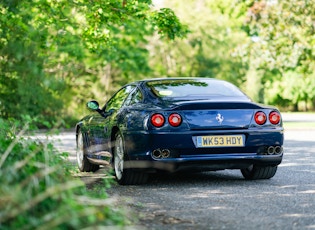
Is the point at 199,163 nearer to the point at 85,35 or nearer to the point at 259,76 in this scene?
the point at 85,35

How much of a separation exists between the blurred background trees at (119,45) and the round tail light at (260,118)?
2.74m

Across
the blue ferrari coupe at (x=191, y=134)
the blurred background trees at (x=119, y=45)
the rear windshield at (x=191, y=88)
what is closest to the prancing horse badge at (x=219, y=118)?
the blue ferrari coupe at (x=191, y=134)

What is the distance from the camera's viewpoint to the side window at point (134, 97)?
9.61 m

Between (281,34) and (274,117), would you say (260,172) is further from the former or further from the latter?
(281,34)

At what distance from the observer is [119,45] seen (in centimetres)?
3866

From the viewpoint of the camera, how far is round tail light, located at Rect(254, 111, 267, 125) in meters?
9.08

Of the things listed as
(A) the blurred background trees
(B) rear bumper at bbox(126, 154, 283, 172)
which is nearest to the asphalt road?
(B) rear bumper at bbox(126, 154, 283, 172)

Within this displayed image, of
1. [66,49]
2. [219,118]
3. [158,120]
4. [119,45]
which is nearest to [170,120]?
[158,120]

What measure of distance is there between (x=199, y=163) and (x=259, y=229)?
2978 mm

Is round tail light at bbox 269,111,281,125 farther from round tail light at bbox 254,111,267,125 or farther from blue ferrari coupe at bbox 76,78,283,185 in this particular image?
round tail light at bbox 254,111,267,125

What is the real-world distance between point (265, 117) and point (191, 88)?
114 cm

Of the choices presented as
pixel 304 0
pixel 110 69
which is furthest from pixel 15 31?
pixel 110 69

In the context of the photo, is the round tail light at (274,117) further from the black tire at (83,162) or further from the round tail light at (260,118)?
the black tire at (83,162)

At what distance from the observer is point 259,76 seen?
81.5m
